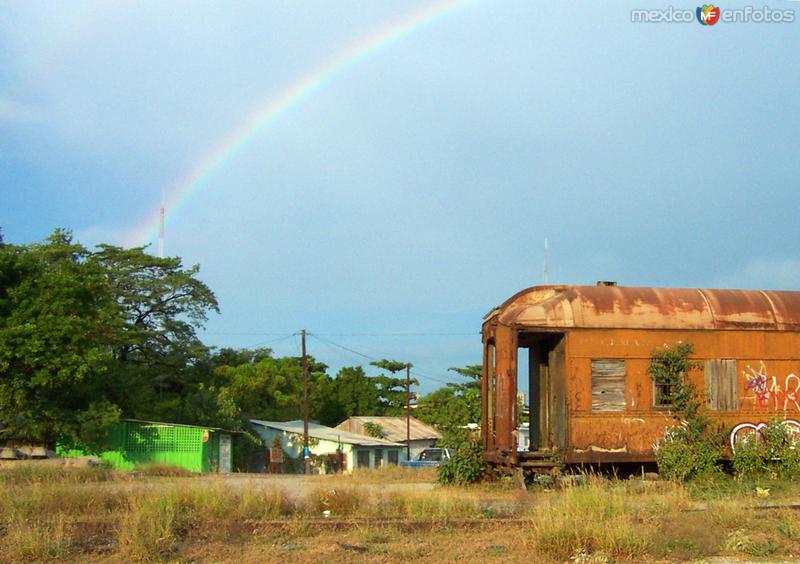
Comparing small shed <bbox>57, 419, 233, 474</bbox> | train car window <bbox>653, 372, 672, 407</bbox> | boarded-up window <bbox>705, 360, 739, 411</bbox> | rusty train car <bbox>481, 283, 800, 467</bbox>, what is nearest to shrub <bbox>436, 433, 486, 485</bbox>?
rusty train car <bbox>481, 283, 800, 467</bbox>

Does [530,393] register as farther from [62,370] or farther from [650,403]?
[62,370]

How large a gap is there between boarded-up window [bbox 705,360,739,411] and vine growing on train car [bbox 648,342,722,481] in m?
0.32

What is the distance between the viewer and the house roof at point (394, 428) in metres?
53.3

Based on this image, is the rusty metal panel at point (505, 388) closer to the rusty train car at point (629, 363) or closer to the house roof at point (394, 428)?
the rusty train car at point (629, 363)

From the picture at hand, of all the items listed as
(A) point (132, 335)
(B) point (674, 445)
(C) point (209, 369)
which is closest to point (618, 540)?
(B) point (674, 445)

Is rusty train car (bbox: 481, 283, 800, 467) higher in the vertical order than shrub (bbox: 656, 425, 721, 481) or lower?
higher

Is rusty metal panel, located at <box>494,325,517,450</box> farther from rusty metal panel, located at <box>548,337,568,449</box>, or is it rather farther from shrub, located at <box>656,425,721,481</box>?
shrub, located at <box>656,425,721,481</box>

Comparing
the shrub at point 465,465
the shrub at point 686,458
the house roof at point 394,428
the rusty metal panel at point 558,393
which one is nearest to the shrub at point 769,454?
the shrub at point 686,458

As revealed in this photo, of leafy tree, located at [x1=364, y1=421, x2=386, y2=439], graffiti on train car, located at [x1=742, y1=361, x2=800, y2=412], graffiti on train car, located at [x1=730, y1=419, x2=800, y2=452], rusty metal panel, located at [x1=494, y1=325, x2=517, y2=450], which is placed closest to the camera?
rusty metal panel, located at [x1=494, y1=325, x2=517, y2=450]

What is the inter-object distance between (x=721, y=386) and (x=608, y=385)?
7.77ft

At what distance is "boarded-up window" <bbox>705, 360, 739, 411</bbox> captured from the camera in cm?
1602

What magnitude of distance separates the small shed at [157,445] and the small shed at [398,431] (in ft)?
63.4

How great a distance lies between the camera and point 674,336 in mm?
16094

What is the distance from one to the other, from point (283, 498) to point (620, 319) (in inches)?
303
